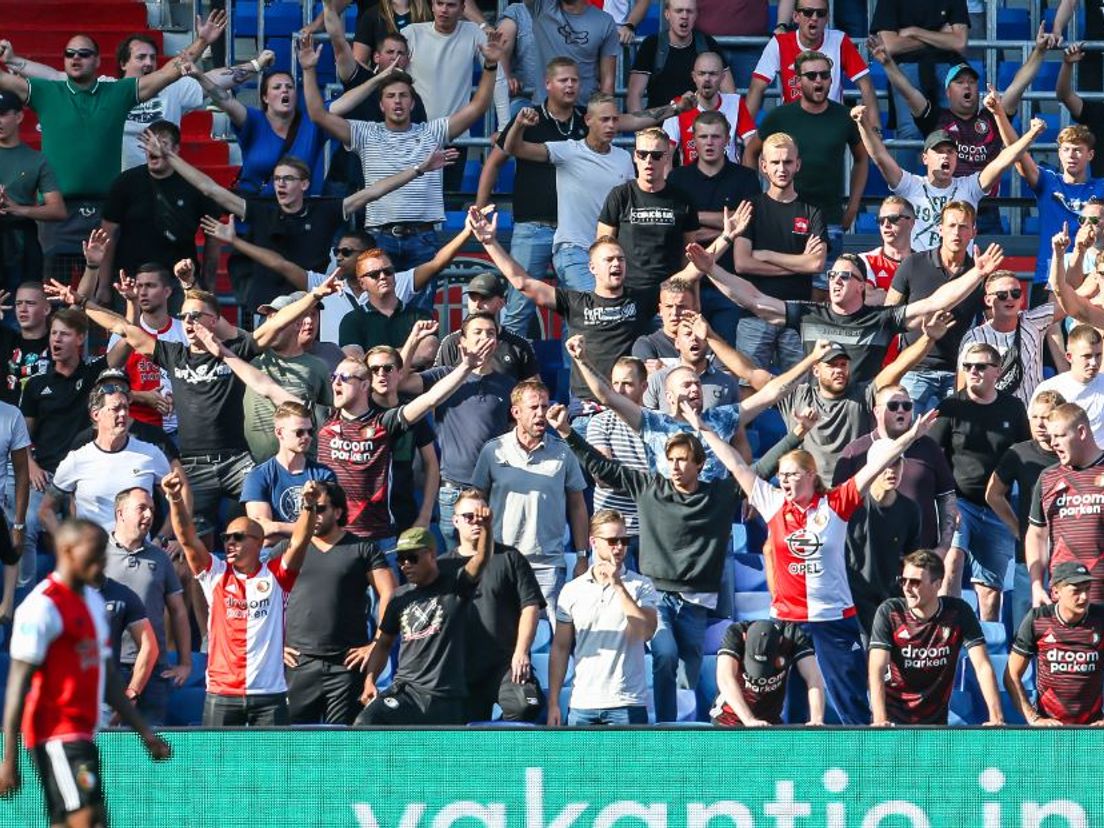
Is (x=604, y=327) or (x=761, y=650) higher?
(x=604, y=327)

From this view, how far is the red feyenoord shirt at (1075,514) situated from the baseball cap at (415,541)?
3.45 metres

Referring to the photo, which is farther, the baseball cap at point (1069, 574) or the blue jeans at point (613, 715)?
the blue jeans at point (613, 715)

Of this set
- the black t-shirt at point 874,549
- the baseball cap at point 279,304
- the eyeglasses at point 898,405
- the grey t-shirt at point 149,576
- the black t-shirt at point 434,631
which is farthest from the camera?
the baseball cap at point 279,304

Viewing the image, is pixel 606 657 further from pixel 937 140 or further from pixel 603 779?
pixel 937 140

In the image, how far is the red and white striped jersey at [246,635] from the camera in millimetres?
11875

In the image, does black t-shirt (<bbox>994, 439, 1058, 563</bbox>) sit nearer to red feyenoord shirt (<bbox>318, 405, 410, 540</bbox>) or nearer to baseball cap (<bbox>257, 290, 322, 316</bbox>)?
red feyenoord shirt (<bbox>318, 405, 410, 540</bbox>)

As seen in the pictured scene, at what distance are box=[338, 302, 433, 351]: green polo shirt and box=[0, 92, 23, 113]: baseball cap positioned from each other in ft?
10.5

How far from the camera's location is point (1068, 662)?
1175cm

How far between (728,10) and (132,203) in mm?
5169

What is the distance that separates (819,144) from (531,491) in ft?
14.2

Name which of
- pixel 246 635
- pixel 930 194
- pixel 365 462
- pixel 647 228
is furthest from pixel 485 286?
pixel 930 194

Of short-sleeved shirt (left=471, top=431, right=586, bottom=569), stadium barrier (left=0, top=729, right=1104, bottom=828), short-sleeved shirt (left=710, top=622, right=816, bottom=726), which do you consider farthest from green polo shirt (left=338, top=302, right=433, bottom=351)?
stadium barrier (left=0, top=729, right=1104, bottom=828)

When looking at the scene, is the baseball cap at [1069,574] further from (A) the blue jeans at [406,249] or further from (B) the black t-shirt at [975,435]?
(A) the blue jeans at [406,249]

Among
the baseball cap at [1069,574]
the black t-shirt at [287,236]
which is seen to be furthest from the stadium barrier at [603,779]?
Result: the black t-shirt at [287,236]
